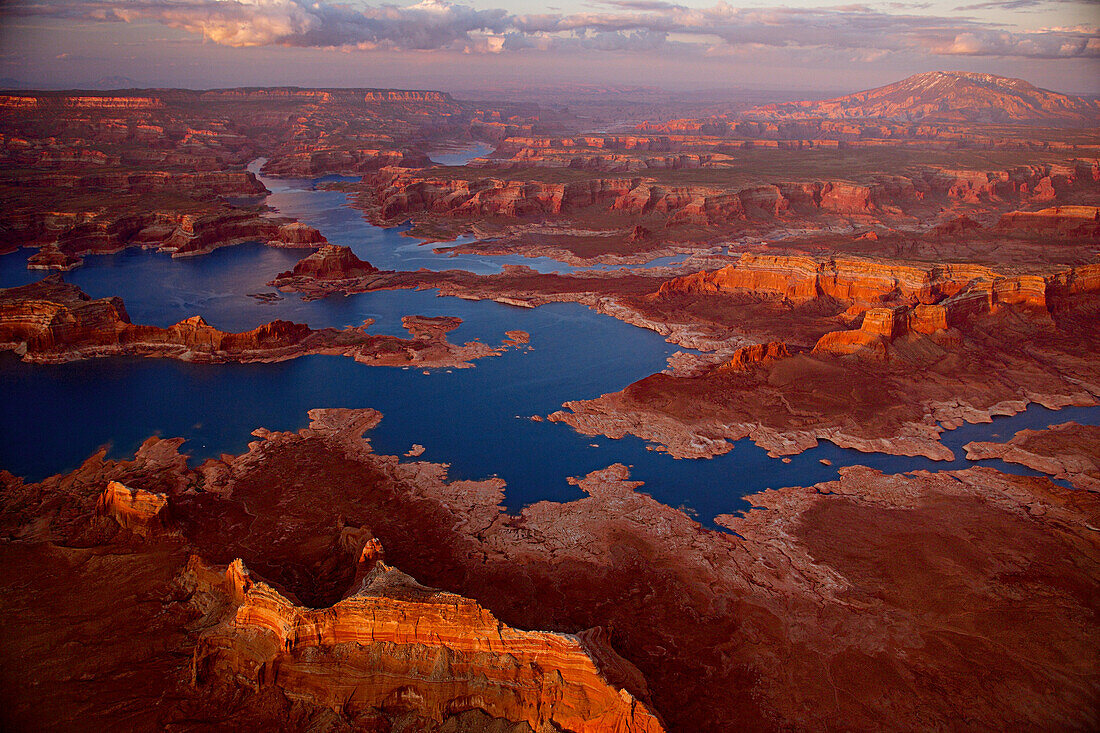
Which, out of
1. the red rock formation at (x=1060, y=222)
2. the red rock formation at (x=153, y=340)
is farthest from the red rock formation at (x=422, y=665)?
the red rock formation at (x=1060, y=222)

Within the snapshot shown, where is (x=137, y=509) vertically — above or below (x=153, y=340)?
above

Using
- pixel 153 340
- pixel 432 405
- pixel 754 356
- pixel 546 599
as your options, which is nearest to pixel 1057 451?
pixel 754 356

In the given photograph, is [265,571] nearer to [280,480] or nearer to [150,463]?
[280,480]

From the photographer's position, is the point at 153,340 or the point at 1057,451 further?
the point at 153,340

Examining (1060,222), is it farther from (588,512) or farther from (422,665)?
(422,665)

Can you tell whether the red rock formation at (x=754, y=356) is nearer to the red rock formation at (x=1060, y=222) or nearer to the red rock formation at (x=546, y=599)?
the red rock formation at (x=546, y=599)
